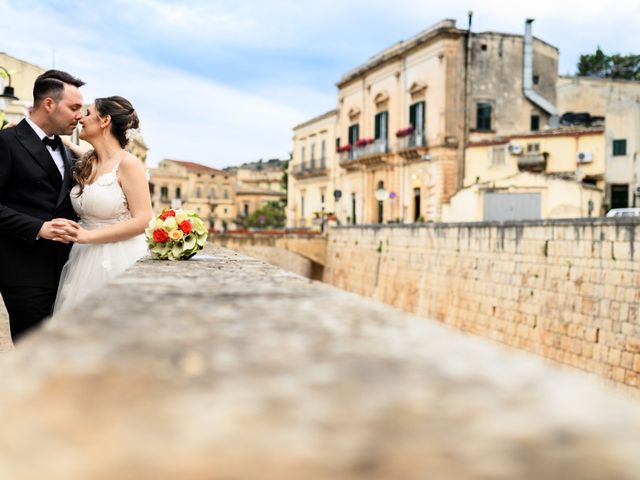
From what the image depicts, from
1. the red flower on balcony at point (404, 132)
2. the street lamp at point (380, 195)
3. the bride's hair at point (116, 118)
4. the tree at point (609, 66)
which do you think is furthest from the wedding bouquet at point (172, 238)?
the tree at point (609, 66)

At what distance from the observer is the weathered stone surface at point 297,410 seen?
0.63 metres

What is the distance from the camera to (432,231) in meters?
19.0

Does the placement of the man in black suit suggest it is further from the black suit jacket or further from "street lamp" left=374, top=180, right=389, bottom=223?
"street lamp" left=374, top=180, right=389, bottom=223

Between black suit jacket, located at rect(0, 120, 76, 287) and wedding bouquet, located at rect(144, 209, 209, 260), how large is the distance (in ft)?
1.77

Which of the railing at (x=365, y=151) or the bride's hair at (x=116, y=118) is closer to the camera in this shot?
the bride's hair at (x=116, y=118)

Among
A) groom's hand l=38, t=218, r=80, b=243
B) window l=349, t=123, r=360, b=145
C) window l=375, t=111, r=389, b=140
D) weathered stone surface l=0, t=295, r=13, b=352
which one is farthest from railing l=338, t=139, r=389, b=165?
groom's hand l=38, t=218, r=80, b=243

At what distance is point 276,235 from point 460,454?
3055 centimetres

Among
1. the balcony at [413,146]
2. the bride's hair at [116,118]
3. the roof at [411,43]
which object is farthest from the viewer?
the balcony at [413,146]

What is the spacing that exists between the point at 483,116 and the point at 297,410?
30.1m

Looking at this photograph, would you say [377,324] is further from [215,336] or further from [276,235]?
[276,235]

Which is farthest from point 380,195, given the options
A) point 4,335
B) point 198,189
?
point 198,189

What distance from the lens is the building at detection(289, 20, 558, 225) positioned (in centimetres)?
2909

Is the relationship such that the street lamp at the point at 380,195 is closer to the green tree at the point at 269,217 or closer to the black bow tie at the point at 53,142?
the black bow tie at the point at 53,142

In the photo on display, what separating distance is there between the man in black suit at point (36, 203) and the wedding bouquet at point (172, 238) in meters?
0.51
